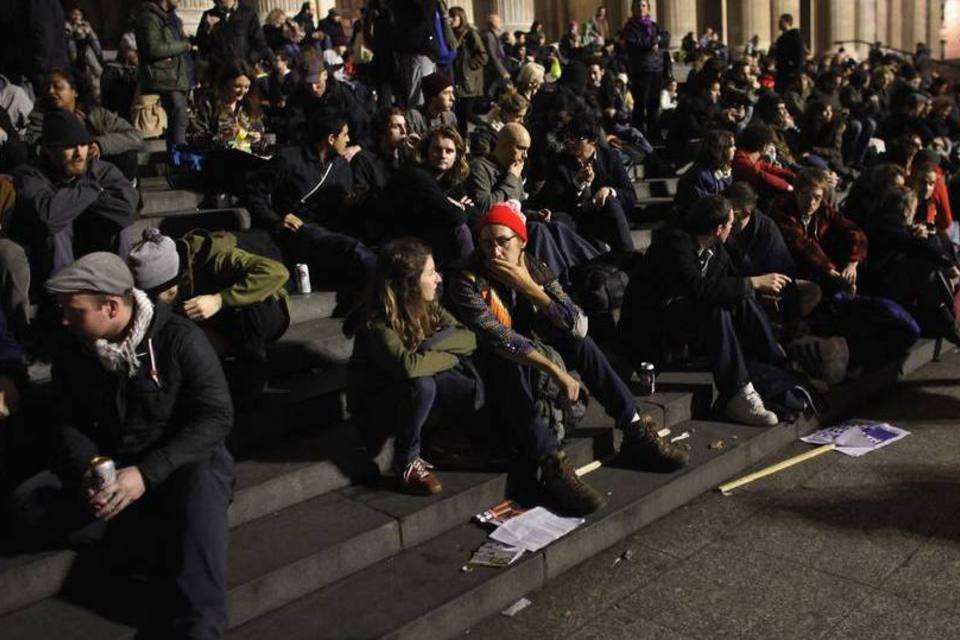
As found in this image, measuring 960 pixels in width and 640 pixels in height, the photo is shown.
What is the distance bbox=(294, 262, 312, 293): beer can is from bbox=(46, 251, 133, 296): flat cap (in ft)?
8.04

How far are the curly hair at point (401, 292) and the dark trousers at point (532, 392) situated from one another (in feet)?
1.45

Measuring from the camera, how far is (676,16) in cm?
2612

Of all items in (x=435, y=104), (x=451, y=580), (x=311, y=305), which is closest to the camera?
(x=451, y=580)

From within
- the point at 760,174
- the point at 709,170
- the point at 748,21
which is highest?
the point at 748,21

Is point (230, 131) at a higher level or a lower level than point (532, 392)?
higher

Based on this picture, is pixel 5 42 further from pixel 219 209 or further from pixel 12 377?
pixel 12 377

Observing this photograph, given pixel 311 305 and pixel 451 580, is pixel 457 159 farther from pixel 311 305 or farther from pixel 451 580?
pixel 451 580

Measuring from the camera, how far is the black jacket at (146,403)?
11.7ft

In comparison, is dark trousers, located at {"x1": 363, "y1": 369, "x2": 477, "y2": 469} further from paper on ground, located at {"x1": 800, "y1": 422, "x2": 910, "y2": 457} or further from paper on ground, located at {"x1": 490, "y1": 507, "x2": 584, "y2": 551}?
paper on ground, located at {"x1": 800, "y1": 422, "x2": 910, "y2": 457}

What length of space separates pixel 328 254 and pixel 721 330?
7.98ft

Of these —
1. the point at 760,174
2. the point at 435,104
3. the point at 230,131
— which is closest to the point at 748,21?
the point at 760,174

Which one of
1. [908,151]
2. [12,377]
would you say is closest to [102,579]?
[12,377]

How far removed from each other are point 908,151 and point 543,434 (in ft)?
21.1

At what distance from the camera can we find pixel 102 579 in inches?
146
